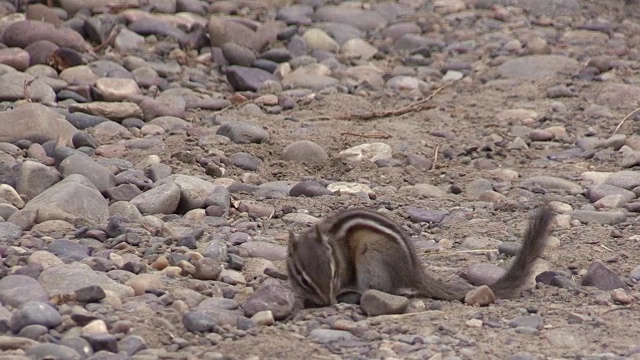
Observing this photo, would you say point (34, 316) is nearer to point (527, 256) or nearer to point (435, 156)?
point (527, 256)

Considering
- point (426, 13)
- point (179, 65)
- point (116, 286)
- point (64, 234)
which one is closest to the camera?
point (116, 286)

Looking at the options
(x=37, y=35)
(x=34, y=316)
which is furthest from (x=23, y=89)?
(x=34, y=316)

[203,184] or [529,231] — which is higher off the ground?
[529,231]

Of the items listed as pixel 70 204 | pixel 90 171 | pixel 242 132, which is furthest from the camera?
pixel 242 132

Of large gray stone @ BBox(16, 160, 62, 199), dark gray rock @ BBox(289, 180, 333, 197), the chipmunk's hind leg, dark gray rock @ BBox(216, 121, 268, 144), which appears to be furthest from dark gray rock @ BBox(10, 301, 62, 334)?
dark gray rock @ BBox(216, 121, 268, 144)

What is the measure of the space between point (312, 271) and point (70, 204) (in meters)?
1.67

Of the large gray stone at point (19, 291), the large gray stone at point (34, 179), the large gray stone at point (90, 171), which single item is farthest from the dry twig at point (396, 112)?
the large gray stone at point (19, 291)

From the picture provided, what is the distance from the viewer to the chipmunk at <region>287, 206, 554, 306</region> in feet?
17.5

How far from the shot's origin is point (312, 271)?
5.12 meters

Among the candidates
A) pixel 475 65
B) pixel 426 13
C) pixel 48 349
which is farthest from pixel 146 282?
pixel 426 13

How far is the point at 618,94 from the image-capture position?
9414 mm

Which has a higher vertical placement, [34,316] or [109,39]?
[34,316]

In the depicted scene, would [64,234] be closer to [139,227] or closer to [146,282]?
[139,227]

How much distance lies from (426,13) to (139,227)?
6.54m
